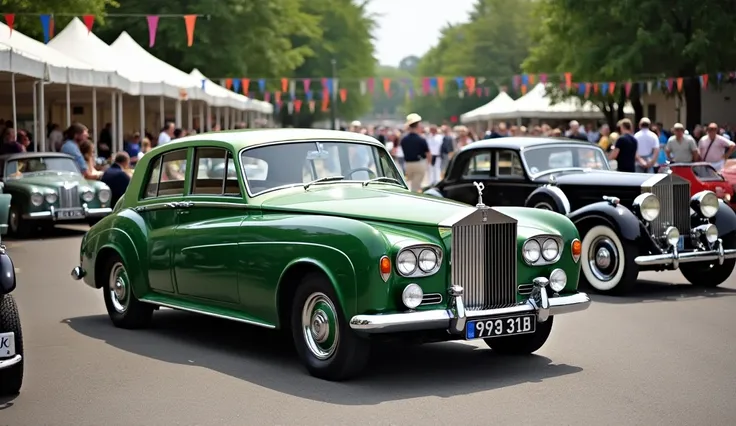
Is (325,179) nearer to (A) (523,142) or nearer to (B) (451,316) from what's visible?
(B) (451,316)

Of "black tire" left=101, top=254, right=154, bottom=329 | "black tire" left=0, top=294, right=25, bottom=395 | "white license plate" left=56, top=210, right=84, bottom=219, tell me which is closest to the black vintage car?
"black tire" left=101, top=254, right=154, bottom=329

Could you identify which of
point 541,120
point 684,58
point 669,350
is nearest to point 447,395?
point 669,350

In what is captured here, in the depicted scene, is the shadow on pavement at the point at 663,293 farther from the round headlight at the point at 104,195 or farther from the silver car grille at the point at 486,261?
the round headlight at the point at 104,195

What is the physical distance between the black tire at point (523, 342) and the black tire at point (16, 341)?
3.41m

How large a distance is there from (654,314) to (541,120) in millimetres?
53432

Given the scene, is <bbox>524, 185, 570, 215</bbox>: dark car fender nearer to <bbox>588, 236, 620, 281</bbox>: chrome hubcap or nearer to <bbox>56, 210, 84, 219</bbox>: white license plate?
<bbox>588, 236, 620, 281</bbox>: chrome hubcap

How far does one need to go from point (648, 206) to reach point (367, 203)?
16.9ft

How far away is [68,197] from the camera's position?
20.4 meters

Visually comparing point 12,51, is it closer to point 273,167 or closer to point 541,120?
point 273,167

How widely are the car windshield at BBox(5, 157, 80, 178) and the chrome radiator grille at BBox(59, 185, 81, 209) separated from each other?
0.87 m

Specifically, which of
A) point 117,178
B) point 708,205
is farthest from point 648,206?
point 117,178

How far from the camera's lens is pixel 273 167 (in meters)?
8.99

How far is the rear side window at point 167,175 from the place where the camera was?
973cm

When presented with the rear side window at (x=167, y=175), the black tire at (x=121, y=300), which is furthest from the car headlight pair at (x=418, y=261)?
the black tire at (x=121, y=300)
